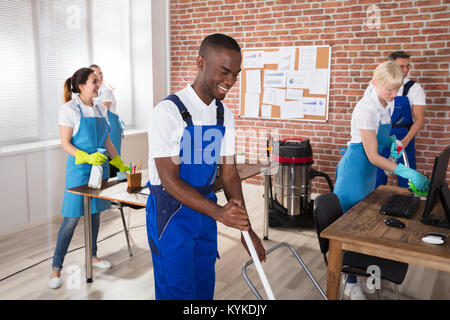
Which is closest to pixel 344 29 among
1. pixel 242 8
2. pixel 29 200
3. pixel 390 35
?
pixel 390 35

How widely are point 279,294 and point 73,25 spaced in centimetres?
367

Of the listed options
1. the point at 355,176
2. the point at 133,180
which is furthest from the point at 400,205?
the point at 133,180

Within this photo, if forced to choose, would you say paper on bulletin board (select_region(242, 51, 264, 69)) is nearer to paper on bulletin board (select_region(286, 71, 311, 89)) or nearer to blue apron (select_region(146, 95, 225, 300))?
paper on bulletin board (select_region(286, 71, 311, 89))

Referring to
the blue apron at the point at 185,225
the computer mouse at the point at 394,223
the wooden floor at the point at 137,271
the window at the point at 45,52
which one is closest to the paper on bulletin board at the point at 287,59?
the wooden floor at the point at 137,271

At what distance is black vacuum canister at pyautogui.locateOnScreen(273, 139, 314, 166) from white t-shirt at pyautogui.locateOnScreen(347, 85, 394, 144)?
1558mm

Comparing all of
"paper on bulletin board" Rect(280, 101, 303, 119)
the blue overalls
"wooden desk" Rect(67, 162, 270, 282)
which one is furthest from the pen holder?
"paper on bulletin board" Rect(280, 101, 303, 119)

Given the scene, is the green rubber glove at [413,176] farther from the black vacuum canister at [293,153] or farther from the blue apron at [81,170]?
the blue apron at [81,170]

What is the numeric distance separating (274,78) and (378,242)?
3476mm

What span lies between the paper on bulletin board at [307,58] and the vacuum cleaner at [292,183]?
104 cm

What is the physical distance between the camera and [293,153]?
4129 mm

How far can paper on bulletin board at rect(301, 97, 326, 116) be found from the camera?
4.77 meters

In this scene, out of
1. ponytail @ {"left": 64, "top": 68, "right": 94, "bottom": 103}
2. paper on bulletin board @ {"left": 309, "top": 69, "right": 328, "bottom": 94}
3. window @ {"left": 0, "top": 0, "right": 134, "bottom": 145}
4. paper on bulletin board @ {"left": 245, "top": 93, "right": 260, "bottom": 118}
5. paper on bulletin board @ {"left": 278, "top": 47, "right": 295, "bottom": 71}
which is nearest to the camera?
→ ponytail @ {"left": 64, "top": 68, "right": 94, "bottom": 103}

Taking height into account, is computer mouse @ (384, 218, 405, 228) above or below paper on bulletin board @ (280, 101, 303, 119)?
below

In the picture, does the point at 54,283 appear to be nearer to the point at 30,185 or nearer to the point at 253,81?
the point at 30,185
